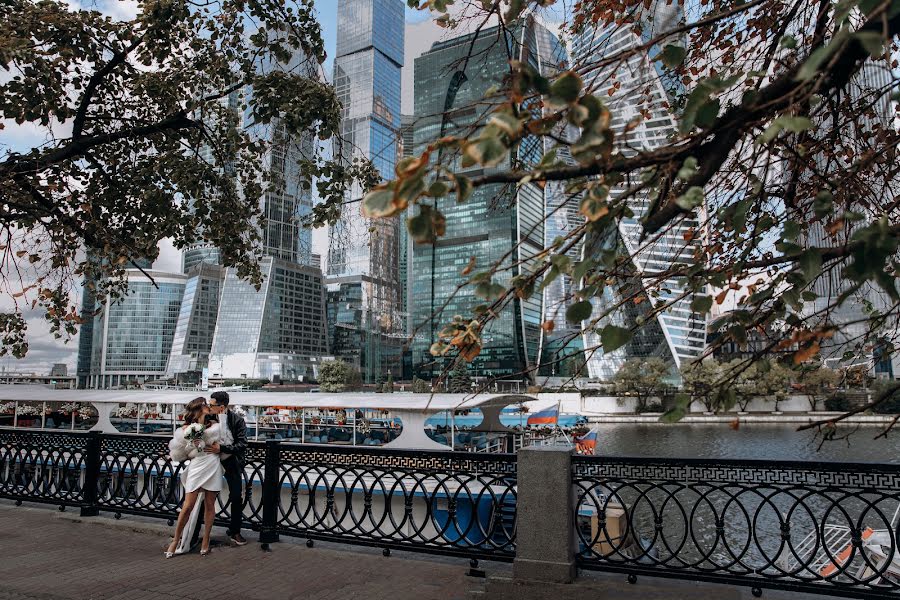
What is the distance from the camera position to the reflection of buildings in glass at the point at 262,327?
4673 inches

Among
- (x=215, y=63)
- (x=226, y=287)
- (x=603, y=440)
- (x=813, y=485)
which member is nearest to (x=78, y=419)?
(x=215, y=63)

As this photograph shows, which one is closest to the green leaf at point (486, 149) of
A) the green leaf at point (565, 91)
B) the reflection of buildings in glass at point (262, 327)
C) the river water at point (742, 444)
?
the green leaf at point (565, 91)

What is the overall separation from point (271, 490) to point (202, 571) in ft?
4.36

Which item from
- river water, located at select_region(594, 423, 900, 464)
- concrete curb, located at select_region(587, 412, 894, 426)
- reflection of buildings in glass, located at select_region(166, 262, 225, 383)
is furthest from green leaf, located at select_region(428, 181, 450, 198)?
reflection of buildings in glass, located at select_region(166, 262, 225, 383)

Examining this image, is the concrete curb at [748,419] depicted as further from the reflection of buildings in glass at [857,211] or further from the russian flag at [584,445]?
the reflection of buildings in glass at [857,211]

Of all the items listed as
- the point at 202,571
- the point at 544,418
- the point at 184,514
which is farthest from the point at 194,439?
the point at 544,418

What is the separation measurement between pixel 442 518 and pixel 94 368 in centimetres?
15741

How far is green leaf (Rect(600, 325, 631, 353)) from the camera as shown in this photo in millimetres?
2342

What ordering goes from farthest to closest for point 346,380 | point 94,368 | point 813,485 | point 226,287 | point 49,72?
1. point 94,368
2. point 226,287
3. point 346,380
4. point 49,72
5. point 813,485

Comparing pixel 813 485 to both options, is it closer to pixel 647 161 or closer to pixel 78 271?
pixel 647 161

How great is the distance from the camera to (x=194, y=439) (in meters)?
6.92

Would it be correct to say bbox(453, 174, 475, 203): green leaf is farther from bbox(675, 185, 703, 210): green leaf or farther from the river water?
the river water

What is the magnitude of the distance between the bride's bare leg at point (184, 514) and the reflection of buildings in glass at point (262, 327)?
111398 millimetres

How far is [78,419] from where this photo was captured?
23828 mm
